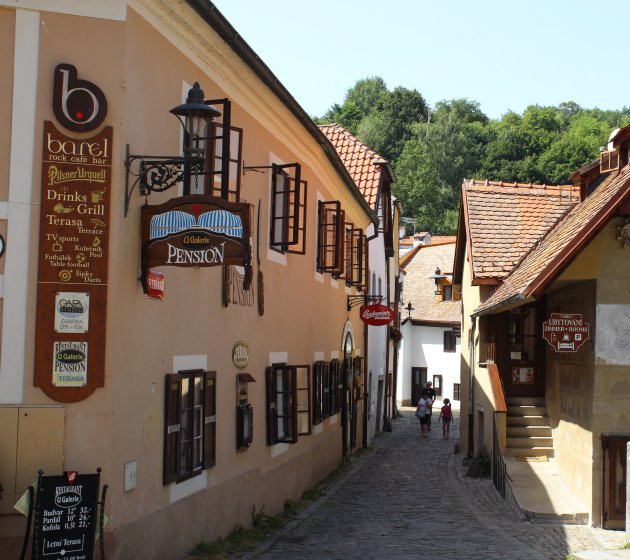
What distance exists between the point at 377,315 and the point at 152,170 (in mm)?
14209

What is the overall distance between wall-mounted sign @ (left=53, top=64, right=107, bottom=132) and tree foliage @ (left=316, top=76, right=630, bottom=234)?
71.1m

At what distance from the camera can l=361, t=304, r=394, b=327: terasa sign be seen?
22703 millimetres

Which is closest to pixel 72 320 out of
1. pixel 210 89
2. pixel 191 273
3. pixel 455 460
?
pixel 191 273

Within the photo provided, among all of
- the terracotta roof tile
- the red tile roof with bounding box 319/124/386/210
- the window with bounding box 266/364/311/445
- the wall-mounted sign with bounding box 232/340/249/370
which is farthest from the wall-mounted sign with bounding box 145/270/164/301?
the terracotta roof tile

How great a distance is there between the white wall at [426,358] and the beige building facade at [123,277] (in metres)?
38.6

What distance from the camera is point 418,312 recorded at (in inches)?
2044

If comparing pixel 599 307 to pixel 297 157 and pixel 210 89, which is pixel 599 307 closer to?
pixel 297 157

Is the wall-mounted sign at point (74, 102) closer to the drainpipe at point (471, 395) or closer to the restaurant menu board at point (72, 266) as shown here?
the restaurant menu board at point (72, 266)

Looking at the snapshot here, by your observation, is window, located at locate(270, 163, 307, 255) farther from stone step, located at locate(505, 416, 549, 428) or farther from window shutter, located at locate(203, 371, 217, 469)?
stone step, located at locate(505, 416, 549, 428)

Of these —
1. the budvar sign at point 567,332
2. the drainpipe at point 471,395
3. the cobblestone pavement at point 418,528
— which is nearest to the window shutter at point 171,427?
the cobblestone pavement at point 418,528

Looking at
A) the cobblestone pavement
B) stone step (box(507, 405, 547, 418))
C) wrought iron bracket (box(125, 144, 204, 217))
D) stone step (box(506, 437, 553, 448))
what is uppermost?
wrought iron bracket (box(125, 144, 204, 217))

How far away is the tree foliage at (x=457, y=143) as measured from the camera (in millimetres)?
80188

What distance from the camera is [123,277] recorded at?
8664 mm

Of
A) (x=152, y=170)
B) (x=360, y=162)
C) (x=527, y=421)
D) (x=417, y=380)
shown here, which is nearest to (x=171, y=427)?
(x=152, y=170)
